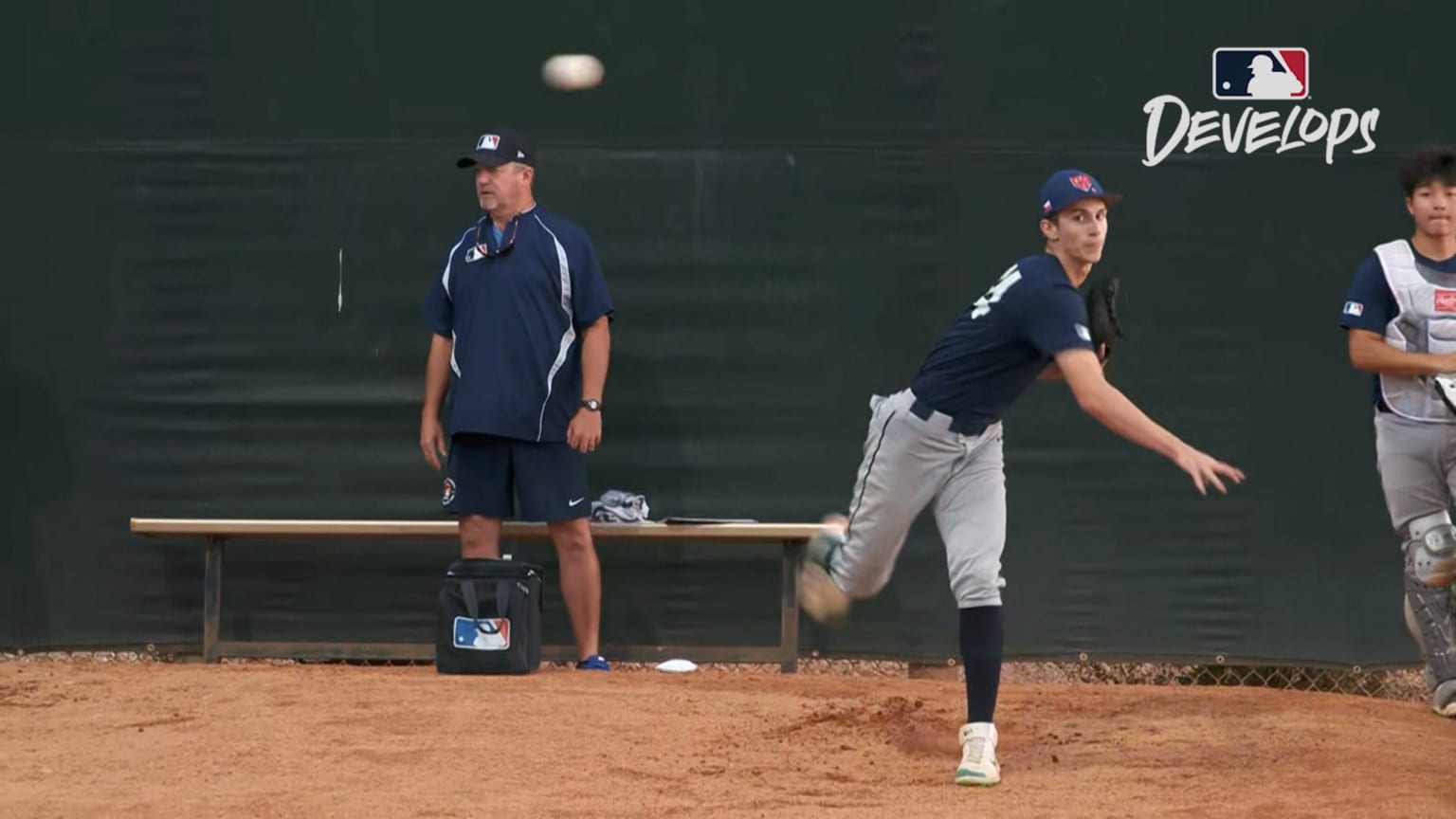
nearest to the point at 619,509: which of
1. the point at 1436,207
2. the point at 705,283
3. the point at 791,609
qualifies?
the point at 791,609

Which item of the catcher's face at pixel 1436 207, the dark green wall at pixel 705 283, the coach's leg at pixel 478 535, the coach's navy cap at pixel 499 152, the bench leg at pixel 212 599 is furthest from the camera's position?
the bench leg at pixel 212 599

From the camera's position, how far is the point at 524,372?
8.12 meters

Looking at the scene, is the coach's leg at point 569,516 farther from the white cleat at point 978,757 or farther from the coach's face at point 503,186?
the white cleat at point 978,757

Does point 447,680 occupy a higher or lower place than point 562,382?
lower

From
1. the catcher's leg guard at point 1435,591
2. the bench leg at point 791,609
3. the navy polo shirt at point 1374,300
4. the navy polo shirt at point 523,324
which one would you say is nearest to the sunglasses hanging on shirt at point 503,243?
the navy polo shirt at point 523,324

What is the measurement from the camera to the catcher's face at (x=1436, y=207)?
22.7ft

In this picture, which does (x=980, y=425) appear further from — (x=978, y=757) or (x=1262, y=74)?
(x=1262, y=74)

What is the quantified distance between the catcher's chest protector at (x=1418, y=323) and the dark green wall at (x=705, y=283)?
1356mm

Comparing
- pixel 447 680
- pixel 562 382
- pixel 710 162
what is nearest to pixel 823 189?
pixel 710 162

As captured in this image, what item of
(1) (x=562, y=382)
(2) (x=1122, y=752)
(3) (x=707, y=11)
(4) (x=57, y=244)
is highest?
(3) (x=707, y=11)

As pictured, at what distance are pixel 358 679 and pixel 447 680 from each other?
343 millimetres

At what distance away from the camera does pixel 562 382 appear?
8.20 metres

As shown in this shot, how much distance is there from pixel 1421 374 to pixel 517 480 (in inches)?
141

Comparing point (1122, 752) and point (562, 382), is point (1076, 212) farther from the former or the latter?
point (562, 382)
